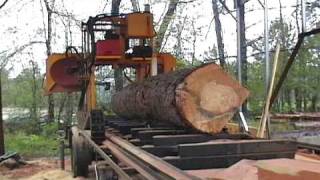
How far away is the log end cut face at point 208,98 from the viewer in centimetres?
546

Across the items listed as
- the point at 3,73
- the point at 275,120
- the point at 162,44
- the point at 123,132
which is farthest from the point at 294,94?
the point at 123,132

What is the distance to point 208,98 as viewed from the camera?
5543 mm

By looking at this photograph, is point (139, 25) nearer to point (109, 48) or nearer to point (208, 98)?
point (109, 48)

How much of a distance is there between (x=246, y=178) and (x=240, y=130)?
3.62m

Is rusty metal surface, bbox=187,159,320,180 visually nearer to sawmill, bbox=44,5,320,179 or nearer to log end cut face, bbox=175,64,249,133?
sawmill, bbox=44,5,320,179

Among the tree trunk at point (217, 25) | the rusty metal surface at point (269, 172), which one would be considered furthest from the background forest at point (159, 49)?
the rusty metal surface at point (269, 172)

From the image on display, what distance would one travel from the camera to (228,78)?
220 inches

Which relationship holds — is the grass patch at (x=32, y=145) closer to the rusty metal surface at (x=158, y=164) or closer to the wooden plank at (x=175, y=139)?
the rusty metal surface at (x=158, y=164)

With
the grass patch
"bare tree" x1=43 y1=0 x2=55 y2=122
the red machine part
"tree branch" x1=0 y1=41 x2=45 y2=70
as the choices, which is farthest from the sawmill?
"tree branch" x1=0 y1=41 x2=45 y2=70

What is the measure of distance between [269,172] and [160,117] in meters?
3.20

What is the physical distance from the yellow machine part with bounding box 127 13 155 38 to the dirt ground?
298 centimetres

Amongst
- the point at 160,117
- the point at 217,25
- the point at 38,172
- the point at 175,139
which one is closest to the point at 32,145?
the point at 38,172

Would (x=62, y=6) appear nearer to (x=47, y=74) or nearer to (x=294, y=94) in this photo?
(x=294, y=94)

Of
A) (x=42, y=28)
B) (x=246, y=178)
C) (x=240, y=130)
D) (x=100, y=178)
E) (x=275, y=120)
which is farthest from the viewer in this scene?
(x=42, y=28)
